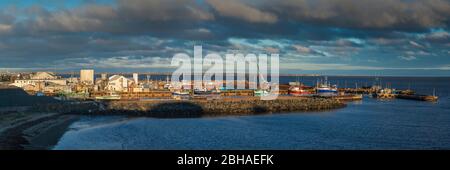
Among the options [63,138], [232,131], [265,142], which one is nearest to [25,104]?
[63,138]

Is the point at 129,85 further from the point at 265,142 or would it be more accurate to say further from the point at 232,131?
the point at 265,142

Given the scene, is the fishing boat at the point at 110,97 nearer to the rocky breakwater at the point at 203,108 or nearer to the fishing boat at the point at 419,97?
the rocky breakwater at the point at 203,108

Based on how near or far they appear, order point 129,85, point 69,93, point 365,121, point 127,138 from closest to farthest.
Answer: point 127,138 < point 365,121 < point 69,93 < point 129,85

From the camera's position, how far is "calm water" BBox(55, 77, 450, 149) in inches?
1099

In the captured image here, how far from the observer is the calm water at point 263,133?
2791 cm

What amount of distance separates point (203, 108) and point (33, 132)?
22.8m

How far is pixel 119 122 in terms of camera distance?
38781mm

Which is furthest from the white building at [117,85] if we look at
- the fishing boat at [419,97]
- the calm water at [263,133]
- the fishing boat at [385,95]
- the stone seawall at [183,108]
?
the fishing boat at [419,97]

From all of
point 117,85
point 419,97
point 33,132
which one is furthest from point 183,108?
point 419,97

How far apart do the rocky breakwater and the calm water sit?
13.7 feet

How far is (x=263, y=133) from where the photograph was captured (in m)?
33.0

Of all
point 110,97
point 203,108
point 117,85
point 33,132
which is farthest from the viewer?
point 117,85

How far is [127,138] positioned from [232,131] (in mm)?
8189

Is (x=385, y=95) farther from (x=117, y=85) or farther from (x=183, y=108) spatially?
(x=117, y=85)
